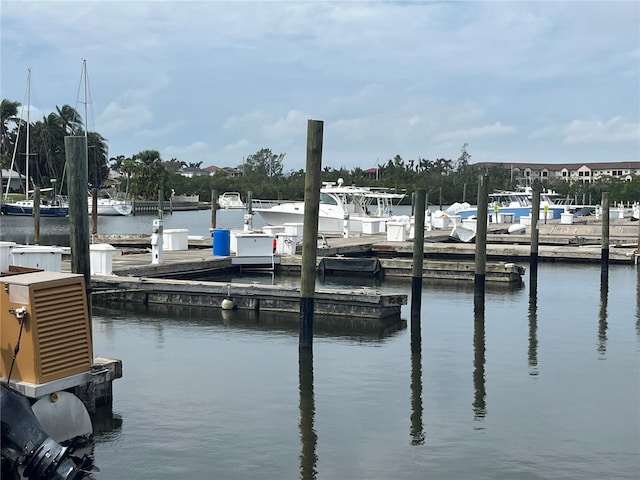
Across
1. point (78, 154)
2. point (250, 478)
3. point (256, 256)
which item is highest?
point (78, 154)

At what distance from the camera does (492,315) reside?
20656 millimetres

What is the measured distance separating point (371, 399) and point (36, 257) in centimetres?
639

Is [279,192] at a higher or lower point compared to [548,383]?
higher

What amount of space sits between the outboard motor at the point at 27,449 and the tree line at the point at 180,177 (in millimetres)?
62128

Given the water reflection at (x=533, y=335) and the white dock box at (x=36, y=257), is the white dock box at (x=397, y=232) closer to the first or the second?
the water reflection at (x=533, y=335)

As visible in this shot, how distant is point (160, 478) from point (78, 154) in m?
4.19

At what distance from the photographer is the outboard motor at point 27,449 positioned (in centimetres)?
808

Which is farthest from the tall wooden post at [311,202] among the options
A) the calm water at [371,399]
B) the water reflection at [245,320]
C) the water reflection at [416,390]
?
the water reflection at [245,320]

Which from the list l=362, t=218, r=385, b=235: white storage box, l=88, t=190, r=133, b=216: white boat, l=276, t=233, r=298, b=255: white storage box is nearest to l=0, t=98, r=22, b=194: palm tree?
l=88, t=190, r=133, b=216: white boat

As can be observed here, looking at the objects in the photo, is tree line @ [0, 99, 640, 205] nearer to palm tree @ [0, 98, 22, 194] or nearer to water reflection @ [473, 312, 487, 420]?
palm tree @ [0, 98, 22, 194]

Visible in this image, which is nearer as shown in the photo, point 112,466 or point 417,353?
point 112,466

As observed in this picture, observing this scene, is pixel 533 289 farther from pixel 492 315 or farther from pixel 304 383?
pixel 304 383

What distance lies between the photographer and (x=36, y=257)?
1530 cm

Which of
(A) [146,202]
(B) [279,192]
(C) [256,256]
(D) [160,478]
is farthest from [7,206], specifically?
(D) [160,478]
